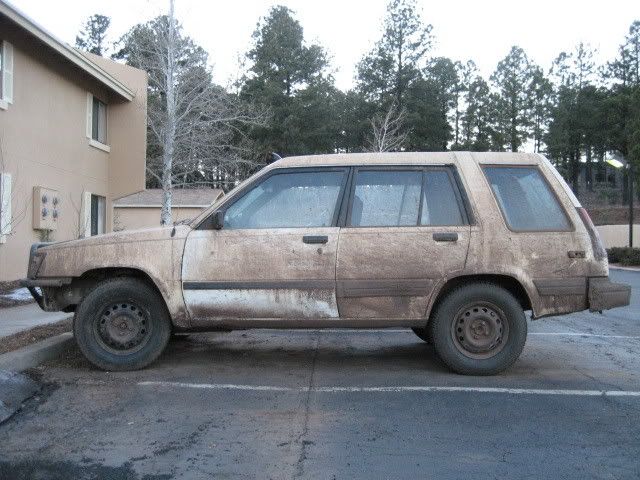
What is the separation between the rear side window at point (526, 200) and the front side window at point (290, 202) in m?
1.45

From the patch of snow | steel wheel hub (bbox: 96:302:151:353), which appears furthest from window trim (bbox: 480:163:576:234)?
the patch of snow

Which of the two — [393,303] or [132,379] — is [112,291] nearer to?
[132,379]

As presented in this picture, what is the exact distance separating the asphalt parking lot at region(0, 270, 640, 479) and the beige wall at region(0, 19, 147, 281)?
7929 millimetres

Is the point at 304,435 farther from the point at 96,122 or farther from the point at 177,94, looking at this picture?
the point at 177,94

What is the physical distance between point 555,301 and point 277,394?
2.60 metres

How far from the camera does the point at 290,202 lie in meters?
6.07

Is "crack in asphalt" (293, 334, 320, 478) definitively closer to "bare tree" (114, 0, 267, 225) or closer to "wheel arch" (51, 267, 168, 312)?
"wheel arch" (51, 267, 168, 312)

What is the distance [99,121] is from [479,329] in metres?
14.0

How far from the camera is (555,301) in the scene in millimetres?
5922

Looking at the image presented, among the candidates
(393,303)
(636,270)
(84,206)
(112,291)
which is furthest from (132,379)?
(636,270)

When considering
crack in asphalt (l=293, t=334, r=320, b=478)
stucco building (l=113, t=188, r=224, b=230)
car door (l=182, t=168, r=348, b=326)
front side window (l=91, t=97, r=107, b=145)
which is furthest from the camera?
stucco building (l=113, t=188, r=224, b=230)

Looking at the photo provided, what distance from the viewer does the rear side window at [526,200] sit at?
5992mm

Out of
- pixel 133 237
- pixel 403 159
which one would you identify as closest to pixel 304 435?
pixel 133 237

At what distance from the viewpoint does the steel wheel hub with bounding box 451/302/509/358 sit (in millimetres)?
5938
